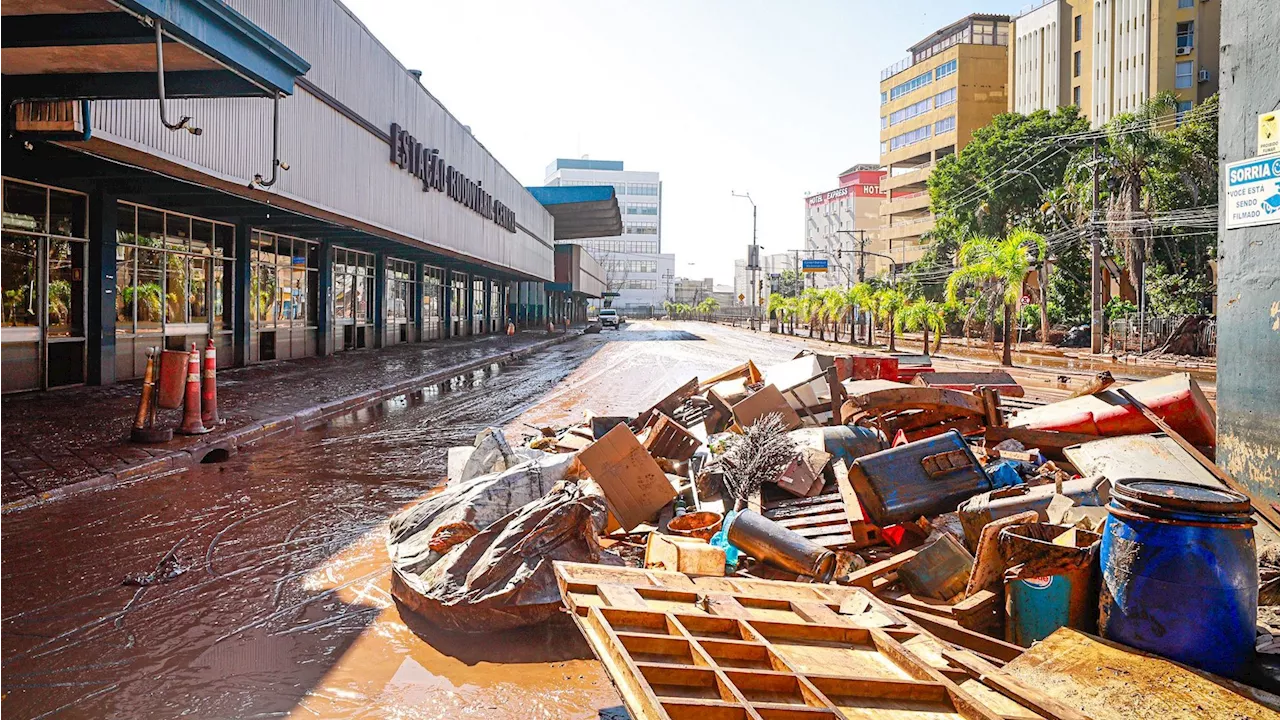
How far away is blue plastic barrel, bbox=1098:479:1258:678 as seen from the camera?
10.5 ft

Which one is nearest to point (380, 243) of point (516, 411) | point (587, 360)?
point (587, 360)

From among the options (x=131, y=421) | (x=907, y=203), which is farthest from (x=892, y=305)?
(x=907, y=203)

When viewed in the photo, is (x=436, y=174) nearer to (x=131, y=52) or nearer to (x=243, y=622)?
(x=131, y=52)

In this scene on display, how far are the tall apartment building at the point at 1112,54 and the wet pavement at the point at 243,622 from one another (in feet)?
203

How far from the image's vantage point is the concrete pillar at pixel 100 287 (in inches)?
537

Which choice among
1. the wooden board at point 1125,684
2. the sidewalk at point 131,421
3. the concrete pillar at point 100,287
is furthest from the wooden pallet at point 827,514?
the concrete pillar at point 100,287

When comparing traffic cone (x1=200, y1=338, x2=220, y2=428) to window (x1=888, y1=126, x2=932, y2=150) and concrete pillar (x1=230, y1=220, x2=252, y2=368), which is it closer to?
concrete pillar (x1=230, y1=220, x2=252, y2=368)

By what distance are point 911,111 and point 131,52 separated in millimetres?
86504

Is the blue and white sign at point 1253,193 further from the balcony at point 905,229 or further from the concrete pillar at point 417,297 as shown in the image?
A: the balcony at point 905,229

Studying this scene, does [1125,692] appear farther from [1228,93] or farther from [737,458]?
[1228,93]

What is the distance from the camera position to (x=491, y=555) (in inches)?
175

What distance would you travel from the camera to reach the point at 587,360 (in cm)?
2769

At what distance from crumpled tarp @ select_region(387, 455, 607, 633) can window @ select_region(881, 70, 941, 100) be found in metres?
87.2

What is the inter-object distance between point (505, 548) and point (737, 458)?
2670 millimetres
